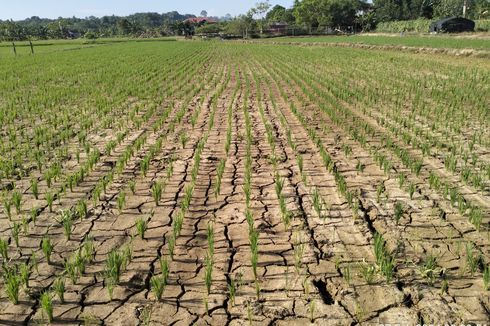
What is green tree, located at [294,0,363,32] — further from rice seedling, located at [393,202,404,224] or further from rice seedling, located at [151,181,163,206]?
rice seedling, located at [393,202,404,224]

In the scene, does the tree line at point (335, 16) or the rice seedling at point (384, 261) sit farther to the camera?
the tree line at point (335, 16)

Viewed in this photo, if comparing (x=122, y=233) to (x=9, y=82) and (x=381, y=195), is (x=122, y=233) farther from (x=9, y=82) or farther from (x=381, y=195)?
(x=9, y=82)

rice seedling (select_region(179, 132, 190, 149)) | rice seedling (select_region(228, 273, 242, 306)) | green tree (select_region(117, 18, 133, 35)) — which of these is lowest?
rice seedling (select_region(228, 273, 242, 306))

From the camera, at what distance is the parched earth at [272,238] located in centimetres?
309

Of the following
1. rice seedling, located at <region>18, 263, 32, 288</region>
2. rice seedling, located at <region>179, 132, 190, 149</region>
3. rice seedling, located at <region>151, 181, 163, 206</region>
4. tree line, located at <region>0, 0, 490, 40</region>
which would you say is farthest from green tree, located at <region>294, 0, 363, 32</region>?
rice seedling, located at <region>18, 263, 32, 288</region>

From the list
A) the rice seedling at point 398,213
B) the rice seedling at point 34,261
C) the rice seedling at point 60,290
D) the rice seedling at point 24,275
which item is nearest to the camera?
the rice seedling at point 60,290

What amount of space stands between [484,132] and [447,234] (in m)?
4.89

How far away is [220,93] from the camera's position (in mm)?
13625

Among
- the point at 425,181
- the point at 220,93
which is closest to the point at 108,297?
the point at 425,181

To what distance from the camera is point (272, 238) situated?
4125 mm

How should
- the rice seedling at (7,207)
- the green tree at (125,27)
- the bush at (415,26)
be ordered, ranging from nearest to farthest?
the rice seedling at (7,207)
the bush at (415,26)
the green tree at (125,27)

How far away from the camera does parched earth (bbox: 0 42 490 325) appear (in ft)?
10.1

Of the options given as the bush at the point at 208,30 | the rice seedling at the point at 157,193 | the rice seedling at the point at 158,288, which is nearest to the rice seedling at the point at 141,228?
the rice seedling at the point at 157,193

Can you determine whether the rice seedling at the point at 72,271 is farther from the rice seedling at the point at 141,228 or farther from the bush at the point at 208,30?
the bush at the point at 208,30
